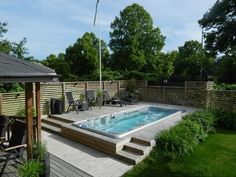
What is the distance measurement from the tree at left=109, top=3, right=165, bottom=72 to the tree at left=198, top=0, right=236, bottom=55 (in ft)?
17.1

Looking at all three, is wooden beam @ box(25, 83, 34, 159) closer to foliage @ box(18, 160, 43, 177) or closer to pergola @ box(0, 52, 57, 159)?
pergola @ box(0, 52, 57, 159)

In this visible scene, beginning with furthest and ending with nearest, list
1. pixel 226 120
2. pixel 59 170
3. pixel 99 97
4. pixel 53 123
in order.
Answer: pixel 99 97 < pixel 226 120 < pixel 53 123 < pixel 59 170

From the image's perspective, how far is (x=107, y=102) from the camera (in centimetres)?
1380

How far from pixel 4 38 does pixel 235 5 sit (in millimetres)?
17428

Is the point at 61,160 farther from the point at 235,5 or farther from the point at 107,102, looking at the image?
the point at 235,5

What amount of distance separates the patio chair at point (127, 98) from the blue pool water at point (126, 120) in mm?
1523

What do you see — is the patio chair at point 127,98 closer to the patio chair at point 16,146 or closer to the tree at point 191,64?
the patio chair at point 16,146

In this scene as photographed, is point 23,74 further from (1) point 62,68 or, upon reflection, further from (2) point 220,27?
(1) point 62,68

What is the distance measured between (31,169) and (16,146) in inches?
38.3

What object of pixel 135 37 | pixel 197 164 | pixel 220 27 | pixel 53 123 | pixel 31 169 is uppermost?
pixel 220 27

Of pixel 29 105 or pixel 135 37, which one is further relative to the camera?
pixel 135 37

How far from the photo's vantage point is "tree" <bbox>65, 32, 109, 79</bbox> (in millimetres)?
24672

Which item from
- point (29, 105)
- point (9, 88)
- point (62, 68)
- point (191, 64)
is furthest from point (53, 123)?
point (191, 64)

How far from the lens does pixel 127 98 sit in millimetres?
14797
